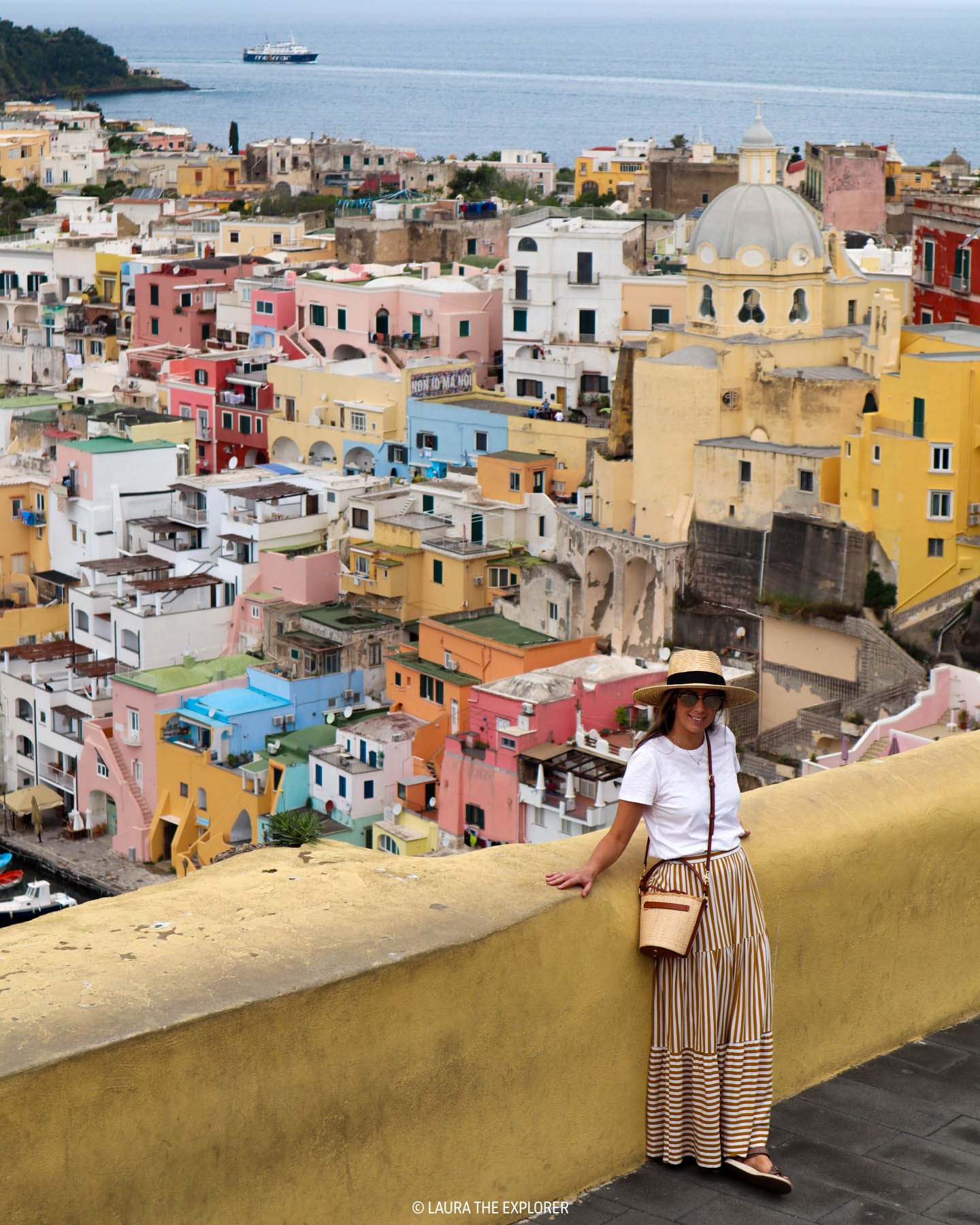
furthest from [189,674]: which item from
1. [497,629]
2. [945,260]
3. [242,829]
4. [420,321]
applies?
[945,260]

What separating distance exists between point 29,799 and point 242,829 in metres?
3.48

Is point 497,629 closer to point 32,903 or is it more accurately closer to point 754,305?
point 754,305

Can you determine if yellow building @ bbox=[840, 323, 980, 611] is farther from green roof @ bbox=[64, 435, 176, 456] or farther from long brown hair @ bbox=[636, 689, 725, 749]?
long brown hair @ bbox=[636, 689, 725, 749]

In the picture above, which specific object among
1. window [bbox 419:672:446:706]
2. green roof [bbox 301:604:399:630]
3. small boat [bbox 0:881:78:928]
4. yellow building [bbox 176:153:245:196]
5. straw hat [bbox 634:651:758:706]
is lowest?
small boat [bbox 0:881:78:928]

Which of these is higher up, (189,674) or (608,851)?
(608,851)

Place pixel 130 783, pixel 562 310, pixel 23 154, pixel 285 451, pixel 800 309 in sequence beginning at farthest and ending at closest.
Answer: pixel 23 154 → pixel 285 451 → pixel 562 310 → pixel 130 783 → pixel 800 309

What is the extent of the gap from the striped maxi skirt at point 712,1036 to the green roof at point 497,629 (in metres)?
18.8

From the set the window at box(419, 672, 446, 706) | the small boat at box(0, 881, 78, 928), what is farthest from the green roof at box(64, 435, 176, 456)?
the small boat at box(0, 881, 78, 928)

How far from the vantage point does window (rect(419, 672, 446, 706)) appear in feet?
73.8

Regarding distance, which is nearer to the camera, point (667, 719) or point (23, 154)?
point (667, 719)

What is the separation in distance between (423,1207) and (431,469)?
24.7 meters

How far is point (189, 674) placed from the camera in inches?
954

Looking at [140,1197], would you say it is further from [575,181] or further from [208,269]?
[575,181]

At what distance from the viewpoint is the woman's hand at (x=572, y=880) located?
351 centimetres
